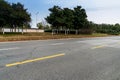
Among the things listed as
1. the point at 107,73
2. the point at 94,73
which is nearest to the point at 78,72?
the point at 94,73

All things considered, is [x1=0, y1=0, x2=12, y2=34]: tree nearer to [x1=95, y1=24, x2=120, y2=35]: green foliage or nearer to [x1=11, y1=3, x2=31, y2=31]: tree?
[x1=11, y1=3, x2=31, y2=31]: tree

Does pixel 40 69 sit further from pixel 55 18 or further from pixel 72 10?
pixel 72 10

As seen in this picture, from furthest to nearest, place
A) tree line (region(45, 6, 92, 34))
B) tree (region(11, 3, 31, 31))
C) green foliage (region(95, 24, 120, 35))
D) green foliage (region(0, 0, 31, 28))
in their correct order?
green foliage (region(95, 24, 120, 35)) → tree line (region(45, 6, 92, 34)) → tree (region(11, 3, 31, 31)) → green foliage (region(0, 0, 31, 28))

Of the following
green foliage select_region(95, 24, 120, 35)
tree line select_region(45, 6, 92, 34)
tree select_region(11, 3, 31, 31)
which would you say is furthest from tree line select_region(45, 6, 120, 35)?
green foliage select_region(95, 24, 120, 35)

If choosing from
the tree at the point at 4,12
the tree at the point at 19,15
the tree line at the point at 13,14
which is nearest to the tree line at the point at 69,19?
the tree at the point at 19,15

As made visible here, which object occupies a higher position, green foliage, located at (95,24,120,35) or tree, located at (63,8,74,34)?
tree, located at (63,8,74,34)

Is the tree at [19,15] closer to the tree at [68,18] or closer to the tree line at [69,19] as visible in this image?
the tree line at [69,19]

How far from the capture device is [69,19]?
6219 cm

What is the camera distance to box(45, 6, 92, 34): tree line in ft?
196

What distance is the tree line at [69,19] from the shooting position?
59.7m

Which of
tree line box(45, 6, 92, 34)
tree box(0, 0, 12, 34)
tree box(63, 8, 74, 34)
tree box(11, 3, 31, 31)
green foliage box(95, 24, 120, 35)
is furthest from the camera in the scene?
green foliage box(95, 24, 120, 35)

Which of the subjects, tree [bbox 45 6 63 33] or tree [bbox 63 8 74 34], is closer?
tree [bbox 45 6 63 33]

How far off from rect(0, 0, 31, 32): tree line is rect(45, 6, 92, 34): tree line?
713 cm

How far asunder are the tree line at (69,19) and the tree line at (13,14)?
7127 mm
